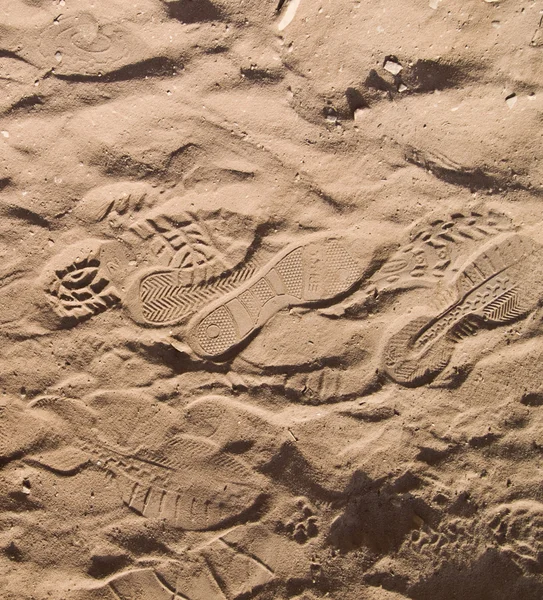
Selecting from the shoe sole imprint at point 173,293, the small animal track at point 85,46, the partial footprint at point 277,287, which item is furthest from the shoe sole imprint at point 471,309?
the small animal track at point 85,46

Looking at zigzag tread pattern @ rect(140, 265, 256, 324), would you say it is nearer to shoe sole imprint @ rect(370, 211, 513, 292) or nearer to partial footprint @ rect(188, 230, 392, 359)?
partial footprint @ rect(188, 230, 392, 359)

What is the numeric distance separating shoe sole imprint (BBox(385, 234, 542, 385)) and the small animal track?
7.48 ft

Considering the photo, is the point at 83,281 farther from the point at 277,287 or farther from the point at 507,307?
the point at 507,307

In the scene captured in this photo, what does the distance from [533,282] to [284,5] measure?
2.14 metres

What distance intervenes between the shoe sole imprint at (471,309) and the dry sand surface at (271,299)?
0.04ft

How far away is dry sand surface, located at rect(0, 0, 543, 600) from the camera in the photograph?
9.54 ft

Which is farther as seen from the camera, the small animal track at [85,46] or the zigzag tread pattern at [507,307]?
the zigzag tread pattern at [507,307]

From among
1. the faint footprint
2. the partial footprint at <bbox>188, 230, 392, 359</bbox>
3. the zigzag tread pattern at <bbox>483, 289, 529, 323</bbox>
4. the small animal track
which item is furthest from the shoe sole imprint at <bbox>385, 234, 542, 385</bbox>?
the small animal track

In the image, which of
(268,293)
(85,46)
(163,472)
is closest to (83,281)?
(268,293)

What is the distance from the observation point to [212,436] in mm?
2980

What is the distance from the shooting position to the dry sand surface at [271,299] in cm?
291

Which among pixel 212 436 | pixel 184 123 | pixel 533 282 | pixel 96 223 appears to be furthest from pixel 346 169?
pixel 212 436

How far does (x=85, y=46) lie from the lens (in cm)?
291

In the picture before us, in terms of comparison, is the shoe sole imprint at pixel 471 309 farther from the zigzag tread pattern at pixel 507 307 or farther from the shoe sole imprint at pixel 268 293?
the shoe sole imprint at pixel 268 293
